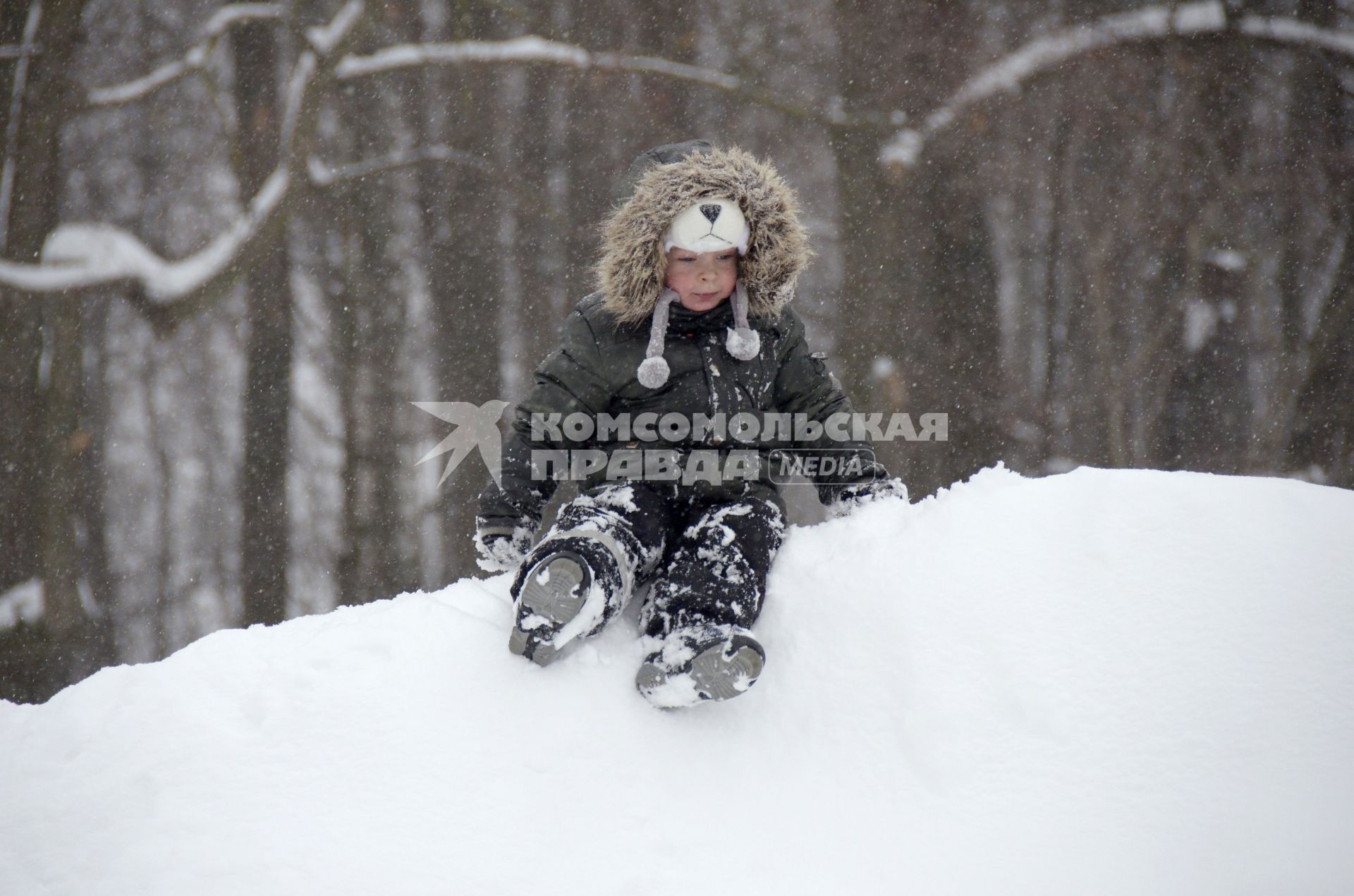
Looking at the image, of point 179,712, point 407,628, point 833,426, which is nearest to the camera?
point 179,712

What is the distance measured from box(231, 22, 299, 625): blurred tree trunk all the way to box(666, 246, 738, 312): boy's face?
3.35m

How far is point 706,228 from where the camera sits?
211 centimetres

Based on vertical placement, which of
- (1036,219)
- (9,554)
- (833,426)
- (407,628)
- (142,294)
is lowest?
(9,554)

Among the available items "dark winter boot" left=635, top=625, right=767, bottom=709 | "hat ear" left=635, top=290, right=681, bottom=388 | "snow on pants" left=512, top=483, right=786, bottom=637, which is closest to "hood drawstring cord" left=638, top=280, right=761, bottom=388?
"hat ear" left=635, top=290, right=681, bottom=388

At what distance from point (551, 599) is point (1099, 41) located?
4.92 m

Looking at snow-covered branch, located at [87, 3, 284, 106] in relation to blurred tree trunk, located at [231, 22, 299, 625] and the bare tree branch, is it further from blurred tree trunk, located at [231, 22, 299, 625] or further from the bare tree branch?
the bare tree branch

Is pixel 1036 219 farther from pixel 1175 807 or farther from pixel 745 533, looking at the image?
pixel 1175 807

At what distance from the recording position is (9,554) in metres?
4.59

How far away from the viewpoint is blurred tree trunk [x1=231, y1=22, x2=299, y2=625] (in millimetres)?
4684

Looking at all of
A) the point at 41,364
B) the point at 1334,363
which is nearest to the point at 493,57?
the point at 41,364

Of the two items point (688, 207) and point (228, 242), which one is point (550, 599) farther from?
point (228, 242)

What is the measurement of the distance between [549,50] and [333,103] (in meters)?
1.23

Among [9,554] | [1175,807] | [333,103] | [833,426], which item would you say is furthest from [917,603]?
[9,554]

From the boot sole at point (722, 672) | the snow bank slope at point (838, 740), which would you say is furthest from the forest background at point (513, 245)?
the boot sole at point (722, 672)
